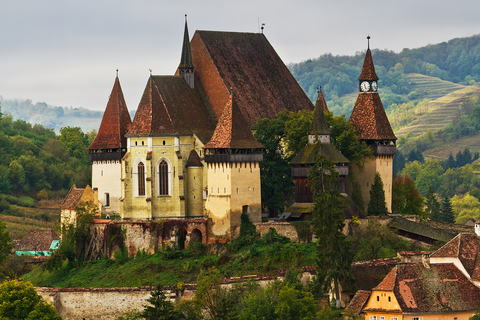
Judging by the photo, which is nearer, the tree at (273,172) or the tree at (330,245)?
the tree at (330,245)

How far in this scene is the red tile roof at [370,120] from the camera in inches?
2795

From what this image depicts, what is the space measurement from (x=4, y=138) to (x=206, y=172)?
84.6m

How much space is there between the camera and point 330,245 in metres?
55.0

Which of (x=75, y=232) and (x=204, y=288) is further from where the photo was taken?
(x=75, y=232)

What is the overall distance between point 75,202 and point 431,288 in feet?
99.1

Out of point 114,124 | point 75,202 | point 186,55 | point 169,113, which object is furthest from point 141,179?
point 186,55

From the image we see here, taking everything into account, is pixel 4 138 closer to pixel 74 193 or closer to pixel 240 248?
pixel 74 193

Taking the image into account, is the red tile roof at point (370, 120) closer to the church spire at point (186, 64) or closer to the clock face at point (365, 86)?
the clock face at point (365, 86)

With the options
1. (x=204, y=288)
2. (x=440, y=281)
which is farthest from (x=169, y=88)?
(x=440, y=281)

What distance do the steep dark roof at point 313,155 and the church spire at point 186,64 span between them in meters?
10.5

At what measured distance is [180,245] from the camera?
214ft

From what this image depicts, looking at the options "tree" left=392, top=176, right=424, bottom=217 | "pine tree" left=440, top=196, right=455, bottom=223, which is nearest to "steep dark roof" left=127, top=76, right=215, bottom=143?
"tree" left=392, top=176, right=424, bottom=217

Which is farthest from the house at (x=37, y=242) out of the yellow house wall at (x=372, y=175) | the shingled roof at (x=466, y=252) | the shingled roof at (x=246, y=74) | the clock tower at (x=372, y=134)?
the shingled roof at (x=466, y=252)

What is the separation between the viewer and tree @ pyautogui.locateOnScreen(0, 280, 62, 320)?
173 feet
